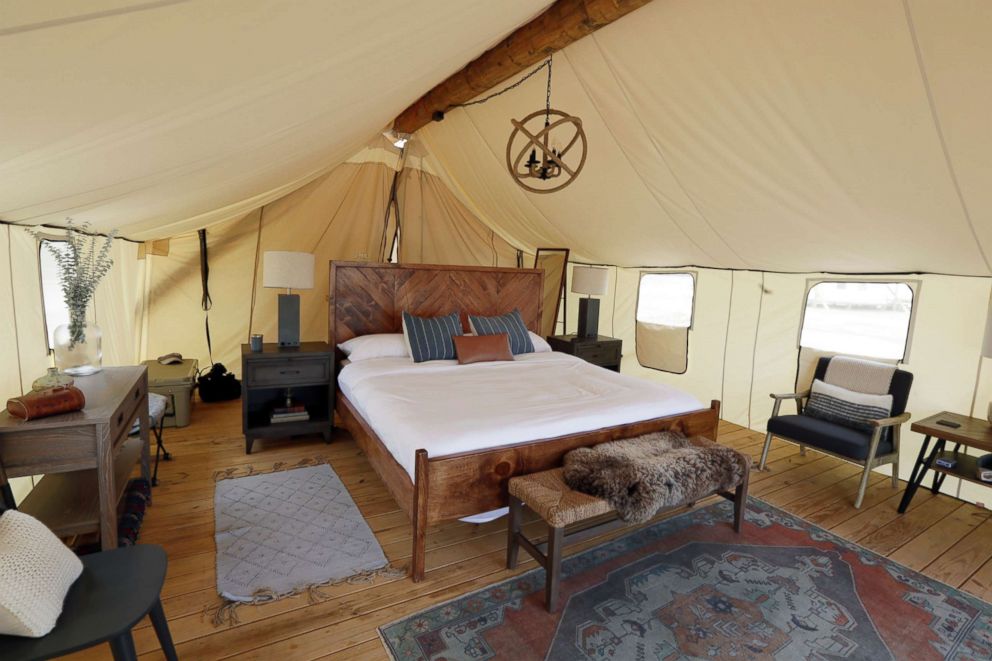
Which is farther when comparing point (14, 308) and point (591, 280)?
point (591, 280)

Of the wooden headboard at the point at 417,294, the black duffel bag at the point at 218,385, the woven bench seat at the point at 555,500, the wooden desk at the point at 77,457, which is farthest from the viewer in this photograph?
the black duffel bag at the point at 218,385

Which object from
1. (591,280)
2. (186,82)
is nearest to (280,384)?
(186,82)

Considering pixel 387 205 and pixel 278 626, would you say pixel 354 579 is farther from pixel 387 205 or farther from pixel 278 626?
pixel 387 205

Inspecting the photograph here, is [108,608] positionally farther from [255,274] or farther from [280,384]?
[255,274]

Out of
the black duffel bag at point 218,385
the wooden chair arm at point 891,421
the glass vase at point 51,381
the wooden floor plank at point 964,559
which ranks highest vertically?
the glass vase at point 51,381

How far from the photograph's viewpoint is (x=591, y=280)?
186 inches

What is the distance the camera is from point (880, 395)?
3168mm

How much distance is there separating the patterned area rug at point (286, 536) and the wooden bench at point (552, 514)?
0.65 meters

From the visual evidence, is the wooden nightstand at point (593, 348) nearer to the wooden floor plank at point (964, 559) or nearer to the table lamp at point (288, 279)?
the table lamp at point (288, 279)

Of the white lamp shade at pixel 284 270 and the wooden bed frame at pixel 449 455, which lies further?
the white lamp shade at pixel 284 270

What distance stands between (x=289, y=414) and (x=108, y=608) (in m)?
2.30

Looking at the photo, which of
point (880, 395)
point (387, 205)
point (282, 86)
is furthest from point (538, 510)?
point (387, 205)

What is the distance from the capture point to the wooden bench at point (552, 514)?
190 centimetres

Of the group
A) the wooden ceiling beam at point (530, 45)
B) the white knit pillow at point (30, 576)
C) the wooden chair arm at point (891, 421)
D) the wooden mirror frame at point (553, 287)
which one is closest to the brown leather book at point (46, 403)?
the white knit pillow at point (30, 576)
